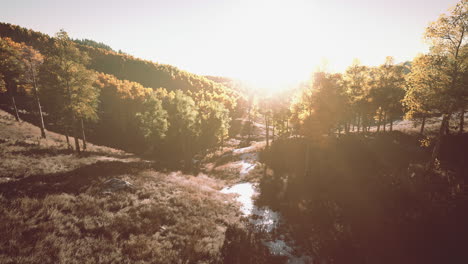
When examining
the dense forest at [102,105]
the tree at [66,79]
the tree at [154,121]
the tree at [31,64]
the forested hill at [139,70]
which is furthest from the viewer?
the forested hill at [139,70]

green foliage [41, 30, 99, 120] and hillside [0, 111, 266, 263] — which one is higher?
green foliage [41, 30, 99, 120]

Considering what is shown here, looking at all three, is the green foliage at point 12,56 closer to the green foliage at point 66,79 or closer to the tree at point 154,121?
the green foliage at point 66,79

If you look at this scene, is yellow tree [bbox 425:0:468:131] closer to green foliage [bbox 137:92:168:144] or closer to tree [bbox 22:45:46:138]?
green foliage [bbox 137:92:168:144]

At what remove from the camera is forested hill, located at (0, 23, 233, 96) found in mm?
138900

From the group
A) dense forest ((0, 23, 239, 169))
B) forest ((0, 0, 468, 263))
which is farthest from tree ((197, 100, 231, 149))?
forest ((0, 0, 468, 263))

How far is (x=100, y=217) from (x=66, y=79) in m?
18.7

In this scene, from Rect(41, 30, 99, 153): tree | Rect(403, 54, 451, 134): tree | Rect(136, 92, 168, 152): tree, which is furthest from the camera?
Rect(136, 92, 168, 152): tree

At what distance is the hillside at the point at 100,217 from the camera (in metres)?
7.91

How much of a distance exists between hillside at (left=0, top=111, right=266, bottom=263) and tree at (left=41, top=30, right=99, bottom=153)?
6.12 meters

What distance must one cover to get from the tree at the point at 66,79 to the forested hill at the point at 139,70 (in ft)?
371

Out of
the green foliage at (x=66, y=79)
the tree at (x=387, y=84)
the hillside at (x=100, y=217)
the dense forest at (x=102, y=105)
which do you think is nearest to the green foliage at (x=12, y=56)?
the dense forest at (x=102, y=105)

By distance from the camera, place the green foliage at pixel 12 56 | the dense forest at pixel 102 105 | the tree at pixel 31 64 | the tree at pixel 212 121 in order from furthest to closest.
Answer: the tree at pixel 212 121 → the tree at pixel 31 64 → the green foliage at pixel 12 56 → the dense forest at pixel 102 105

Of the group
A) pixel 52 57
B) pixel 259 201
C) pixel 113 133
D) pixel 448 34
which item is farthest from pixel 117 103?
pixel 448 34

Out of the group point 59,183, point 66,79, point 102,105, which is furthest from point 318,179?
point 102,105
